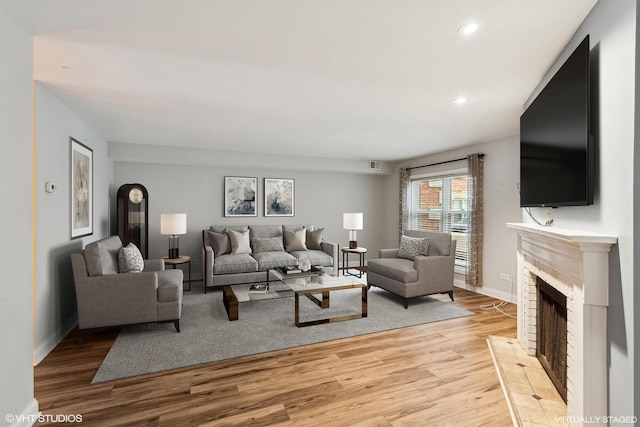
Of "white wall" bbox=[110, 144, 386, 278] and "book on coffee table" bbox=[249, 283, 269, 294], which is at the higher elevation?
"white wall" bbox=[110, 144, 386, 278]

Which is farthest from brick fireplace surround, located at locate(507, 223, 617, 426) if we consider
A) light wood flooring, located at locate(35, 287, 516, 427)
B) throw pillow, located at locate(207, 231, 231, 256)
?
throw pillow, located at locate(207, 231, 231, 256)

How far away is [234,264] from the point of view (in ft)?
16.5

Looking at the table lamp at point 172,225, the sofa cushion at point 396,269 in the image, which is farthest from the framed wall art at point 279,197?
the sofa cushion at point 396,269

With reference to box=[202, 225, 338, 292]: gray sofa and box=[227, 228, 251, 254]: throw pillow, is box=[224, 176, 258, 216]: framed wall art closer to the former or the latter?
box=[202, 225, 338, 292]: gray sofa

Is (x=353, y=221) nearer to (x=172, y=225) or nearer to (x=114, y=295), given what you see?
(x=172, y=225)

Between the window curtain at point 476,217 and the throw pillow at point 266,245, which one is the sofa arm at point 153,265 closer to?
the throw pillow at point 266,245

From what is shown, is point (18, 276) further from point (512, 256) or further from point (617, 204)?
point (512, 256)

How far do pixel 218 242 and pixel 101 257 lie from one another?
2.26 m

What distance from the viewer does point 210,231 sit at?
5613mm

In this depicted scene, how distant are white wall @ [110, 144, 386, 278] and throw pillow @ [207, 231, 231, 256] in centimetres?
64

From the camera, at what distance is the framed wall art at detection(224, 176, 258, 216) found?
6.14 meters

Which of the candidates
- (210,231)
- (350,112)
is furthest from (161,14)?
(210,231)

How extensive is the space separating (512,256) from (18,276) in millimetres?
5227

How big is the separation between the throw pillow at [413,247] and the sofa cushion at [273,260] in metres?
1.73
